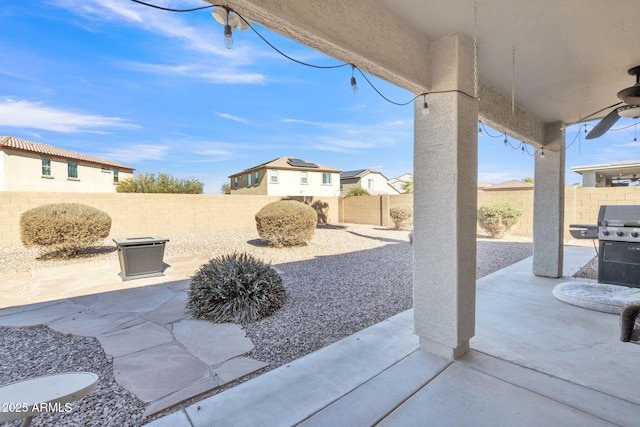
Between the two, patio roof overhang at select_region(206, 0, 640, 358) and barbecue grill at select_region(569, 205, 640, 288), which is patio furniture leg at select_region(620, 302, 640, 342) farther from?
barbecue grill at select_region(569, 205, 640, 288)

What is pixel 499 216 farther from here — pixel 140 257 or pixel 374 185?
pixel 374 185

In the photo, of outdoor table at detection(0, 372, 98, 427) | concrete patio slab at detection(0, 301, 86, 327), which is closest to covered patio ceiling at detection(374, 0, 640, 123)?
outdoor table at detection(0, 372, 98, 427)

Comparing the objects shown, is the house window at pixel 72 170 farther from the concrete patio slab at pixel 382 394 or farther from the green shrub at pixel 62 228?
the concrete patio slab at pixel 382 394

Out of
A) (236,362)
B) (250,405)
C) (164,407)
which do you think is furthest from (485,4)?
(164,407)

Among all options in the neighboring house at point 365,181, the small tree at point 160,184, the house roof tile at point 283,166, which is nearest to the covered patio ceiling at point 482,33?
the small tree at point 160,184

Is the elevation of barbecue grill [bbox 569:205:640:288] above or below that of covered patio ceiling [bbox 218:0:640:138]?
below

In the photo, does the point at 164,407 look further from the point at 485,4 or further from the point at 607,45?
the point at 607,45

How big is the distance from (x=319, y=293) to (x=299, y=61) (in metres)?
3.69

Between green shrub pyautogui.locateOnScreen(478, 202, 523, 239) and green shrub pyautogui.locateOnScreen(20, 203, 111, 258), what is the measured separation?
1310 cm

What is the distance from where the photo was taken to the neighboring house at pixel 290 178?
25.4m

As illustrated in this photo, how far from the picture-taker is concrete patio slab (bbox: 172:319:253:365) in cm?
291

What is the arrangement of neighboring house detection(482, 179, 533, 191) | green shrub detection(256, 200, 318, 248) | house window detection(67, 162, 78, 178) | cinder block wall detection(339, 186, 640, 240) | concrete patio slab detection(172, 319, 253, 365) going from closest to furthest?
1. concrete patio slab detection(172, 319, 253, 365)
2. green shrub detection(256, 200, 318, 248)
3. cinder block wall detection(339, 186, 640, 240)
4. neighboring house detection(482, 179, 533, 191)
5. house window detection(67, 162, 78, 178)

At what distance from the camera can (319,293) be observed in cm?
489

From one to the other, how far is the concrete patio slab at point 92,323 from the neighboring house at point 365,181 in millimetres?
31395
